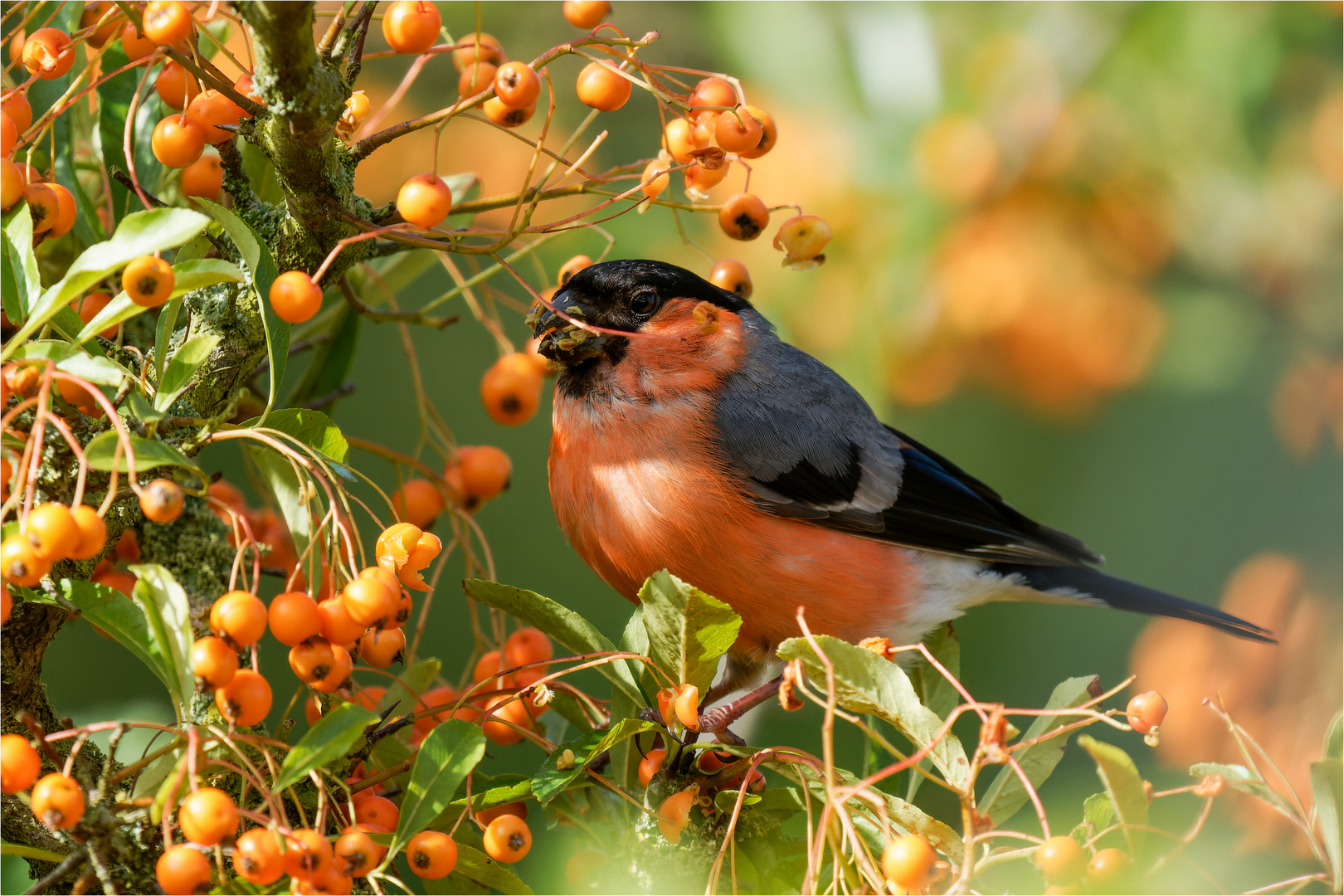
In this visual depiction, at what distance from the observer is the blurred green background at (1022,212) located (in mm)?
2893

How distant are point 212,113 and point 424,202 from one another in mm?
313

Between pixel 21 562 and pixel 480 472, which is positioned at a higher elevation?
pixel 21 562

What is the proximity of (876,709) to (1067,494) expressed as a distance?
3.00 metres

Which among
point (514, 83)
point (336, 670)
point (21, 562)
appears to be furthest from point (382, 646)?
point (514, 83)

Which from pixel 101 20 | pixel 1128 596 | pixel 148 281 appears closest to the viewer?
pixel 148 281

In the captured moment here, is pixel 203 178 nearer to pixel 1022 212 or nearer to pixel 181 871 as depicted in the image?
pixel 181 871

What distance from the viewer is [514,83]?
4.36ft

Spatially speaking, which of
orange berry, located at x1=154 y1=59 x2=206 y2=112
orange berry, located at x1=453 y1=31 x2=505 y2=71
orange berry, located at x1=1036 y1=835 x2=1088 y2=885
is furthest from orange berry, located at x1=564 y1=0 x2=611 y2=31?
orange berry, located at x1=1036 y1=835 x2=1088 y2=885

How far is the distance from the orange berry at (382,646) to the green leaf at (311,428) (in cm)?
24

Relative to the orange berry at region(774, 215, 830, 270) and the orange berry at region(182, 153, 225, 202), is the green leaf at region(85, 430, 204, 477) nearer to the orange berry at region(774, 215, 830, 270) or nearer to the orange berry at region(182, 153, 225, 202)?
the orange berry at region(182, 153, 225, 202)

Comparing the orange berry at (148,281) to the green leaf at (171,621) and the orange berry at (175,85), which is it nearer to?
the green leaf at (171,621)

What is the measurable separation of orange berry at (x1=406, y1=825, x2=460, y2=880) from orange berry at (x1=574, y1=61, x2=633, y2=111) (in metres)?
0.99

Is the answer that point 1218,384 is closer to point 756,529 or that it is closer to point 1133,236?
point 1133,236

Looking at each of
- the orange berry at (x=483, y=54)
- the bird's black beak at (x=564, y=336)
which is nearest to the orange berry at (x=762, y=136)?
the orange berry at (x=483, y=54)
